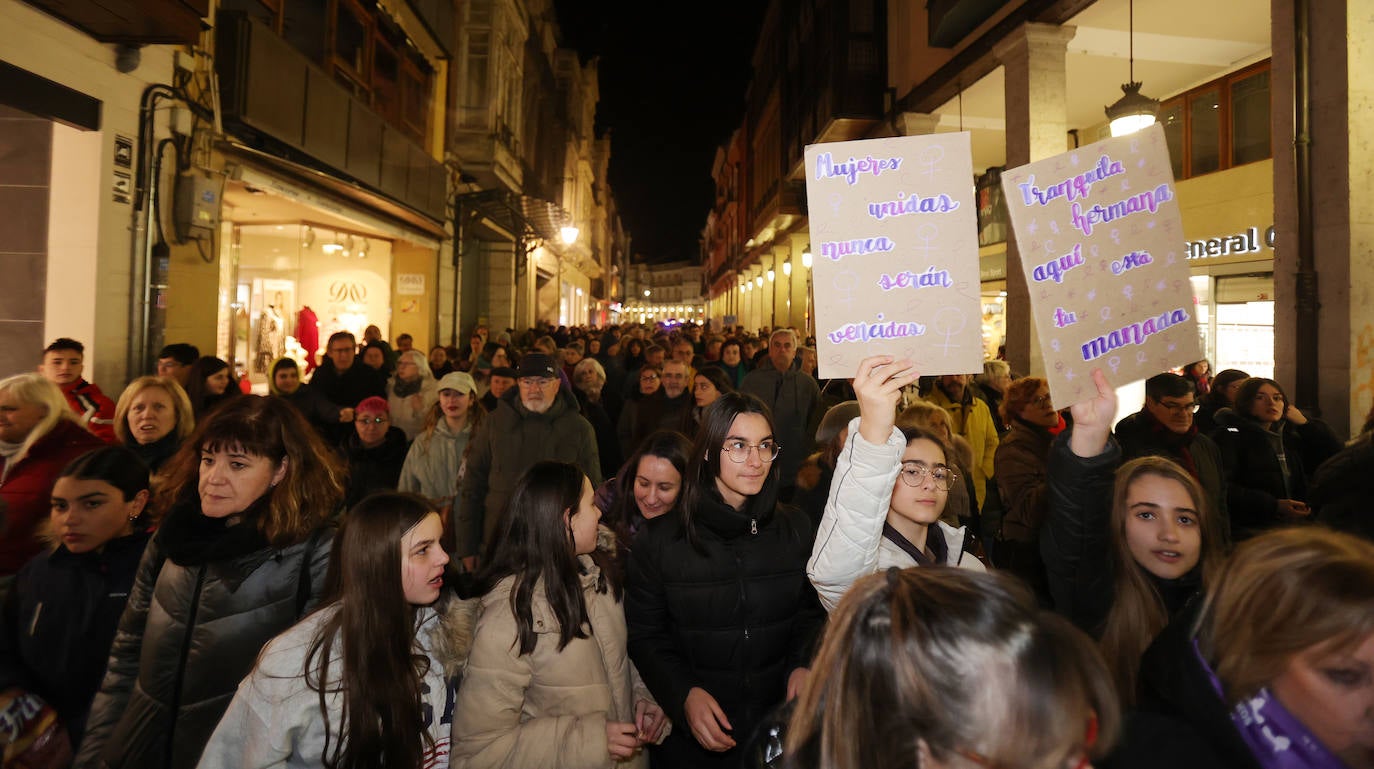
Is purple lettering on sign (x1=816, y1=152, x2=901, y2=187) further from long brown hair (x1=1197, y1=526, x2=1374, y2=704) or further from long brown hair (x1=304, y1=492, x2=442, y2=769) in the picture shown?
long brown hair (x1=304, y1=492, x2=442, y2=769)

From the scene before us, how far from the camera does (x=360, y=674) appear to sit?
208 centimetres

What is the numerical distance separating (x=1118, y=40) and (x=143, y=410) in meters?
11.6

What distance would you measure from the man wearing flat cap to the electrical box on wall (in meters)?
5.17

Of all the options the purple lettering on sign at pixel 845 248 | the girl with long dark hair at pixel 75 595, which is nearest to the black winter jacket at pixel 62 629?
the girl with long dark hair at pixel 75 595

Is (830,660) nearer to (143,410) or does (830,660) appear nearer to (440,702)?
(440,702)

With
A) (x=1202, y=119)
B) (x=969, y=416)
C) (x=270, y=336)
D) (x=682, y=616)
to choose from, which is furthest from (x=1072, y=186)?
(x=270, y=336)

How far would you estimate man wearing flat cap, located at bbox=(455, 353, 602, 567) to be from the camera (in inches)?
201

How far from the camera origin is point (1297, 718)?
1.37m

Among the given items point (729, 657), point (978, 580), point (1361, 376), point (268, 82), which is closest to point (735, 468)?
point (729, 657)

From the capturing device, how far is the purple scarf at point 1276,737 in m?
1.32

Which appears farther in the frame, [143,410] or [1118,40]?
[1118,40]

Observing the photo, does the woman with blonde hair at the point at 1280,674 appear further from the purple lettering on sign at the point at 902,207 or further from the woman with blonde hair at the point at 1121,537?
the purple lettering on sign at the point at 902,207

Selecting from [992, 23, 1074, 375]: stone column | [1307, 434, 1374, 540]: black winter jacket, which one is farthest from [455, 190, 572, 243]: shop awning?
[1307, 434, 1374, 540]: black winter jacket

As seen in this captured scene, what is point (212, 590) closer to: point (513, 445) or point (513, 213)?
point (513, 445)
